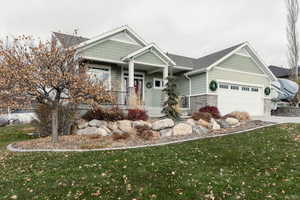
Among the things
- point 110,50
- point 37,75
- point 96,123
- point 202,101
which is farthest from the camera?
point 202,101

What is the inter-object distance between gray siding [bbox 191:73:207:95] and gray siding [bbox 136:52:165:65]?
2.98 m

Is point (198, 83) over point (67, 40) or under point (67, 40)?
under

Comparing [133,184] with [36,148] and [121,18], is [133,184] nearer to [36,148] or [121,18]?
[36,148]

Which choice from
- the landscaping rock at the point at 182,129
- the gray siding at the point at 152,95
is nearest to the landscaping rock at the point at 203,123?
the landscaping rock at the point at 182,129

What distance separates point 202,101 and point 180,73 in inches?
134

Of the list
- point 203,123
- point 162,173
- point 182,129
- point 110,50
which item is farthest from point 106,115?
point 162,173

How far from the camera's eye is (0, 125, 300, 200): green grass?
11.9ft

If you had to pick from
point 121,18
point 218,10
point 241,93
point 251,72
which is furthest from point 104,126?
point 218,10

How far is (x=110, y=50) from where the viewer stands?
12.5 metres

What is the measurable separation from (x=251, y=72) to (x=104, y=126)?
40.5ft

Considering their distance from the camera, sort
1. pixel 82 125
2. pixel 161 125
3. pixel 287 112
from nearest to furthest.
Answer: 1. pixel 161 125
2. pixel 82 125
3. pixel 287 112

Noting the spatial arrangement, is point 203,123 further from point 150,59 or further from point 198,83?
point 150,59

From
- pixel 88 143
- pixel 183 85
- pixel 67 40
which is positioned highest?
pixel 67 40

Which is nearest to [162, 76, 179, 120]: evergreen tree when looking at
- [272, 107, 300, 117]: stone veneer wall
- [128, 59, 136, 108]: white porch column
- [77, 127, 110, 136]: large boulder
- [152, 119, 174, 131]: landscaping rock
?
[152, 119, 174, 131]: landscaping rock
